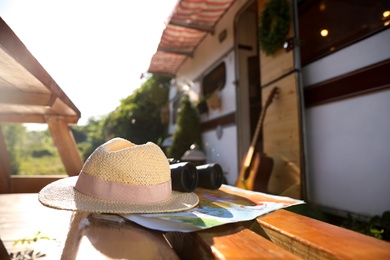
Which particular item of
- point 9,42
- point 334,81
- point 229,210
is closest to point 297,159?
point 334,81

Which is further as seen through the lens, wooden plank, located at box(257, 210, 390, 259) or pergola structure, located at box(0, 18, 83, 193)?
pergola structure, located at box(0, 18, 83, 193)

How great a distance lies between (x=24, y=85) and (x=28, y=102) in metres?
0.23

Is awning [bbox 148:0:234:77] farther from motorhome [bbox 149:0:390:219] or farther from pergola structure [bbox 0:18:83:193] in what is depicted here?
pergola structure [bbox 0:18:83:193]

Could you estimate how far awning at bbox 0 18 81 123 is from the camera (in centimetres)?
90

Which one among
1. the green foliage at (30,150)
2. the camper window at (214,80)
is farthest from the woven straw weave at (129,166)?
the green foliage at (30,150)

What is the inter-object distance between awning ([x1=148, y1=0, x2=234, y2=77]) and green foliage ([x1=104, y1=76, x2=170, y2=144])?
3872mm

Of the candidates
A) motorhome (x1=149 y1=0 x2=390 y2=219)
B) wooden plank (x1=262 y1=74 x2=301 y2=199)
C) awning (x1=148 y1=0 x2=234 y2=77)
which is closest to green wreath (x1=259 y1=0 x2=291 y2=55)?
motorhome (x1=149 y1=0 x2=390 y2=219)

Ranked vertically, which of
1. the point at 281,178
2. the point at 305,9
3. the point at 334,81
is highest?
the point at 305,9

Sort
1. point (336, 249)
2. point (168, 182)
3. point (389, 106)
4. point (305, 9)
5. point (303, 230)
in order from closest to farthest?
point (336, 249) → point (303, 230) → point (168, 182) → point (389, 106) → point (305, 9)

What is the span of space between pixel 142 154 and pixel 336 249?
0.63m

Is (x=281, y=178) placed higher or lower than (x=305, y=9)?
lower

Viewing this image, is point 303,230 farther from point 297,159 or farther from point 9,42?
point 297,159

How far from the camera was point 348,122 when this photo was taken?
9.63 feet

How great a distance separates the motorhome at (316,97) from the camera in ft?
8.64
